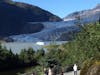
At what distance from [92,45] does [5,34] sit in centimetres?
16183

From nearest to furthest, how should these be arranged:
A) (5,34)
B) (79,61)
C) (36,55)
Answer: (79,61)
(36,55)
(5,34)

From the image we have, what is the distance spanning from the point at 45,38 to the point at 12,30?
170 ft

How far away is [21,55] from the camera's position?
75.9 metres

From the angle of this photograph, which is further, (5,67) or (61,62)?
(5,67)

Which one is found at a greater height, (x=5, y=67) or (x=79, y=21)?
(x=79, y=21)

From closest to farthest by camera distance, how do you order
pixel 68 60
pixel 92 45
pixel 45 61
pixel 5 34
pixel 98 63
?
1. pixel 98 63
2. pixel 92 45
3. pixel 45 61
4. pixel 68 60
5. pixel 5 34

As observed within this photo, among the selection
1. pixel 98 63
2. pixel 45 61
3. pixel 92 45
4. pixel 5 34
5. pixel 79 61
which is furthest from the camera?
pixel 5 34

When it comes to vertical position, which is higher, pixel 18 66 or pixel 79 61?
pixel 79 61

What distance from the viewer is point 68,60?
115ft

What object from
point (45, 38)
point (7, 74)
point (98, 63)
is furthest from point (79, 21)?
point (45, 38)

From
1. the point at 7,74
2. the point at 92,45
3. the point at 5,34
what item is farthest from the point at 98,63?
the point at 5,34

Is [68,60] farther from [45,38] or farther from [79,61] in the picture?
[45,38]

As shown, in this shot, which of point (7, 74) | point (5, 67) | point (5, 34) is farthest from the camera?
point (5, 34)

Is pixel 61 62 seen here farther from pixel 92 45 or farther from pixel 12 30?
pixel 12 30
